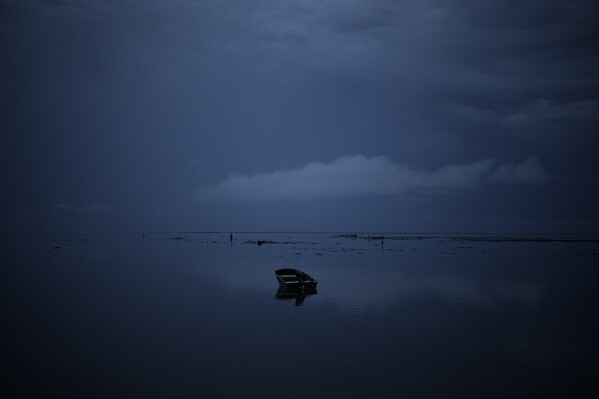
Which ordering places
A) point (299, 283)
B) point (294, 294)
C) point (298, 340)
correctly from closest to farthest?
point (298, 340) → point (299, 283) → point (294, 294)

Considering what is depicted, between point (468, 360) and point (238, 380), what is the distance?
9095 mm

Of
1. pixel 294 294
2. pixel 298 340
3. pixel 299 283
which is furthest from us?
pixel 294 294

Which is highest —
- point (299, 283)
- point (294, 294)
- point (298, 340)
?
point (299, 283)

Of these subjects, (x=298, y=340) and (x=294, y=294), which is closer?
(x=298, y=340)

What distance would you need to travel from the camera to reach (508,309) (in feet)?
89.6

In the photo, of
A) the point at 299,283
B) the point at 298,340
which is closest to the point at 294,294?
the point at 299,283

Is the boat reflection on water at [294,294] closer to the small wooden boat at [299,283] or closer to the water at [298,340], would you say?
the small wooden boat at [299,283]

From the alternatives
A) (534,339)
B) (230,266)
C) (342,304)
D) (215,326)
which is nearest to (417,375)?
(534,339)

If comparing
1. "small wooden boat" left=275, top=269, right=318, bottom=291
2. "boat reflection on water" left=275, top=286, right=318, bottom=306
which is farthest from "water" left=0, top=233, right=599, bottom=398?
"small wooden boat" left=275, top=269, right=318, bottom=291

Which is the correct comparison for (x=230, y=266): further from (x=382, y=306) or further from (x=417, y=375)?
(x=417, y=375)

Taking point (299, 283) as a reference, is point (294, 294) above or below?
below

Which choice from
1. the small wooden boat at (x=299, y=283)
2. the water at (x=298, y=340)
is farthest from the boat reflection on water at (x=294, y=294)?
the water at (x=298, y=340)

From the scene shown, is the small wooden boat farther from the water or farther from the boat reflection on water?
the water

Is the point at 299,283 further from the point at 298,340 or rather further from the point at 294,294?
the point at 298,340
